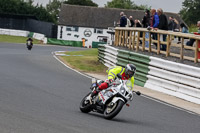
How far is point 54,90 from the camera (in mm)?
14969

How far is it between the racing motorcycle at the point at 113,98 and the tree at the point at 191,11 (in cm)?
11019

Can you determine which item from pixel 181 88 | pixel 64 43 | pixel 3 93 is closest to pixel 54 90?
pixel 3 93

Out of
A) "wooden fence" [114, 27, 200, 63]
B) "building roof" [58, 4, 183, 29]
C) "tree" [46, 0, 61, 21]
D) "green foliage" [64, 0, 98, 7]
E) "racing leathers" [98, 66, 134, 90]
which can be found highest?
"tree" [46, 0, 61, 21]

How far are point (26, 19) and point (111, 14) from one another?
70.9 ft

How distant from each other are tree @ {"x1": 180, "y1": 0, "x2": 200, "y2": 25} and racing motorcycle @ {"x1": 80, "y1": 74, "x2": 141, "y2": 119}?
11019cm

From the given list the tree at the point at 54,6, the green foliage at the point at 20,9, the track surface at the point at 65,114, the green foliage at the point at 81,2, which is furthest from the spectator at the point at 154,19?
the tree at the point at 54,6

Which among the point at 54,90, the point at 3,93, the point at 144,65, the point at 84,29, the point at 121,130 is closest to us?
the point at 121,130

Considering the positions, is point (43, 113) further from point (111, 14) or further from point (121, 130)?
point (111, 14)

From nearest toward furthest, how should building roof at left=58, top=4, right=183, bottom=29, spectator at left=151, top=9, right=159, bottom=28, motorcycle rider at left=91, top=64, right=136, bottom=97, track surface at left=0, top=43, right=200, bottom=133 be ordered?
track surface at left=0, top=43, right=200, bottom=133 → motorcycle rider at left=91, top=64, right=136, bottom=97 → spectator at left=151, top=9, right=159, bottom=28 → building roof at left=58, top=4, right=183, bottom=29

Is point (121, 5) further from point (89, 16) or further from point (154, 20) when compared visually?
point (154, 20)

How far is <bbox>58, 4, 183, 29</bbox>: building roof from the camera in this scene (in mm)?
98125

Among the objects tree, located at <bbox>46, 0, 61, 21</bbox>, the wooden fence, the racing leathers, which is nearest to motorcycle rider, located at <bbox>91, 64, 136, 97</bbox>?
the racing leathers

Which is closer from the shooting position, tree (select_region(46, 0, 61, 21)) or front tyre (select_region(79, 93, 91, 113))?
front tyre (select_region(79, 93, 91, 113))

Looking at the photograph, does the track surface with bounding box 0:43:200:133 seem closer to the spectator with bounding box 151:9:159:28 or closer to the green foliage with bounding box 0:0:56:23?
the spectator with bounding box 151:9:159:28
